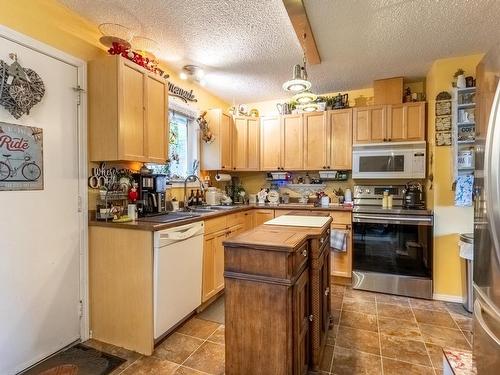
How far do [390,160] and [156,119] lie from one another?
279 centimetres

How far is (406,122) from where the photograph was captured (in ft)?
11.1

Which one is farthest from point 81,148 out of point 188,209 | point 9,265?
point 188,209

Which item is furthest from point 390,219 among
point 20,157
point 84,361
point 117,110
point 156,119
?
point 20,157

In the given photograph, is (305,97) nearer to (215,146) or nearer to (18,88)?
(215,146)

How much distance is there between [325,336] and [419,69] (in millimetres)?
3099

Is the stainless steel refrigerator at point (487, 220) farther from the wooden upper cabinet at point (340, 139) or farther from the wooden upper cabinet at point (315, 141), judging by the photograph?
the wooden upper cabinet at point (315, 141)

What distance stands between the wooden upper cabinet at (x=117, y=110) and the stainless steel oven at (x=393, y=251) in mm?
2516

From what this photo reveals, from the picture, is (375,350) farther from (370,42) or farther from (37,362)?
(370,42)

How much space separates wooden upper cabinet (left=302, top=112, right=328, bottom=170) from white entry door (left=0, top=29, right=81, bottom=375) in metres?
2.81

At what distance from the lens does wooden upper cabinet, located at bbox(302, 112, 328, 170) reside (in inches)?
150

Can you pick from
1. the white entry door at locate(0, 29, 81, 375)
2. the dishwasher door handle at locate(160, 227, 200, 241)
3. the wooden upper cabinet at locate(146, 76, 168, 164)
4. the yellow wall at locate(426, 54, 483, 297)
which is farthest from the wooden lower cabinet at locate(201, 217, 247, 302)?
the yellow wall at locate(426, 54, 483, 297)

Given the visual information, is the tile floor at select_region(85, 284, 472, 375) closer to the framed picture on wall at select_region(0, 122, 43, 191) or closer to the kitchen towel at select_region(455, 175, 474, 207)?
the kitchen towel at select_region(455, 175, 474, 207)

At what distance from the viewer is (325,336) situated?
2.06 metres

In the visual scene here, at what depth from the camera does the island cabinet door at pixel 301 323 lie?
56.6 inches
